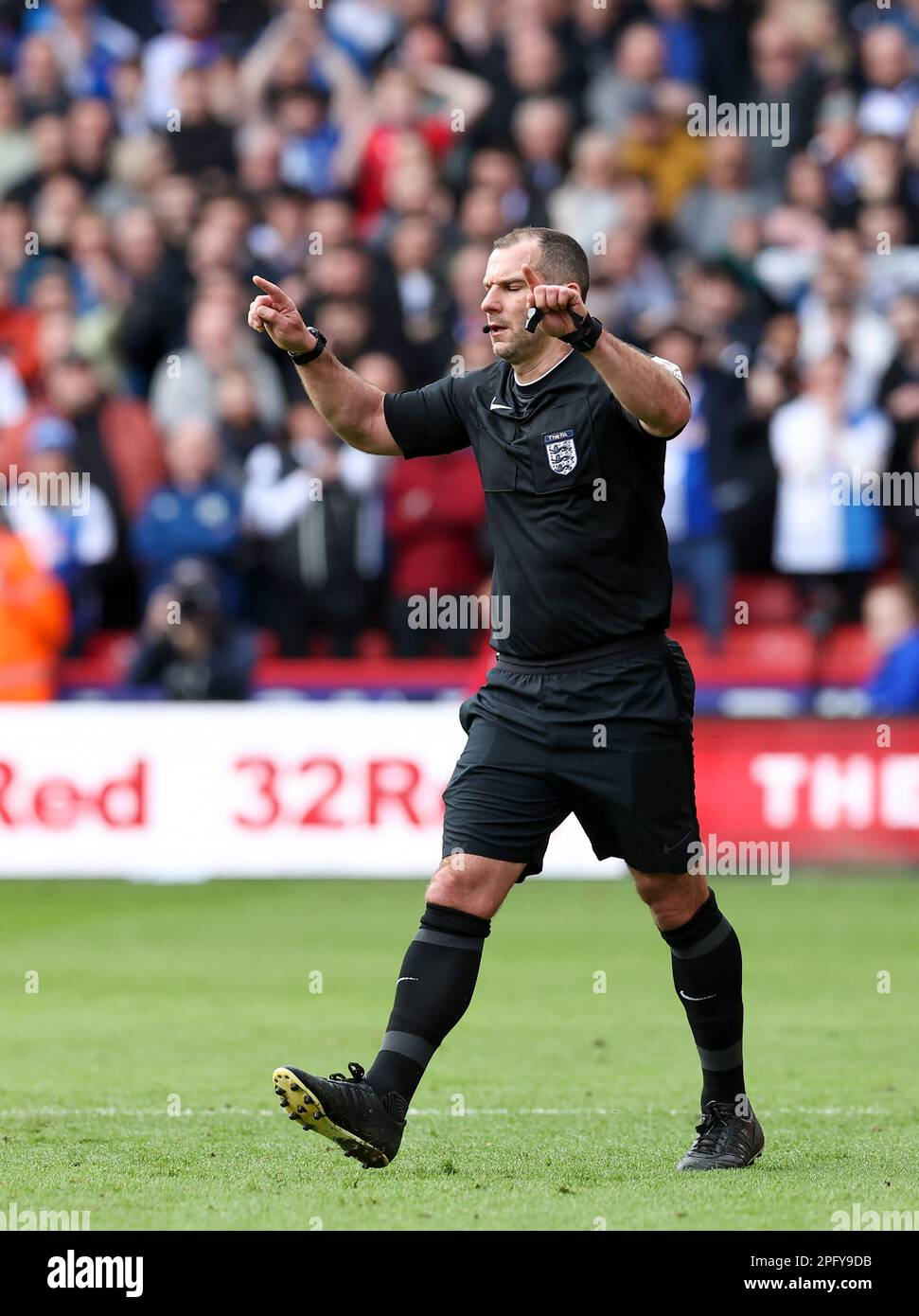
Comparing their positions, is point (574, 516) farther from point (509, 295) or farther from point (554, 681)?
point (509, 295)

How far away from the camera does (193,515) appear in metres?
14.9

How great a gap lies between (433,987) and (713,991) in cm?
86

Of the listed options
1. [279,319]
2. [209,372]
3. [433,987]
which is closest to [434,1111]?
[433,987]

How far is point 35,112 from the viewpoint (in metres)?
17.7

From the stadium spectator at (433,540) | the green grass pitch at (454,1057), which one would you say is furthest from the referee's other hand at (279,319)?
the stadium spectator at (433,540)

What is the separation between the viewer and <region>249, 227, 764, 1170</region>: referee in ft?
19.8

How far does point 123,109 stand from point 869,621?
24.3 feet

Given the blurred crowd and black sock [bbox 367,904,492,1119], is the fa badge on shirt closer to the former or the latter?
black sock [bbox 367,904,492,1119]

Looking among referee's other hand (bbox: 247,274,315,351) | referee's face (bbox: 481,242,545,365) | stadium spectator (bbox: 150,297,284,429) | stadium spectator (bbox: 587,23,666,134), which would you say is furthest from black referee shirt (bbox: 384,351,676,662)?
stadium spectator (bbox: 587,23,666,134)

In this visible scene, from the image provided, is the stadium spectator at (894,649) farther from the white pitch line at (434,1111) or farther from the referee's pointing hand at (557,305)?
the referee's pointing hand at (557,305)

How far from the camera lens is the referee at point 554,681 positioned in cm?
604

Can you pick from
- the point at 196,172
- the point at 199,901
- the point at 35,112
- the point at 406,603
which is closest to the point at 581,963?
the point at 199,901

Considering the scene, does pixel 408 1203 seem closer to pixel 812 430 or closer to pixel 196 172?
pixel 812 430

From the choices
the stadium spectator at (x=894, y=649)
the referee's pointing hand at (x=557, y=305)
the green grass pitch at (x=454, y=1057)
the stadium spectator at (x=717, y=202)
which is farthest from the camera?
the stadium spectator at (x=717, y=202)
